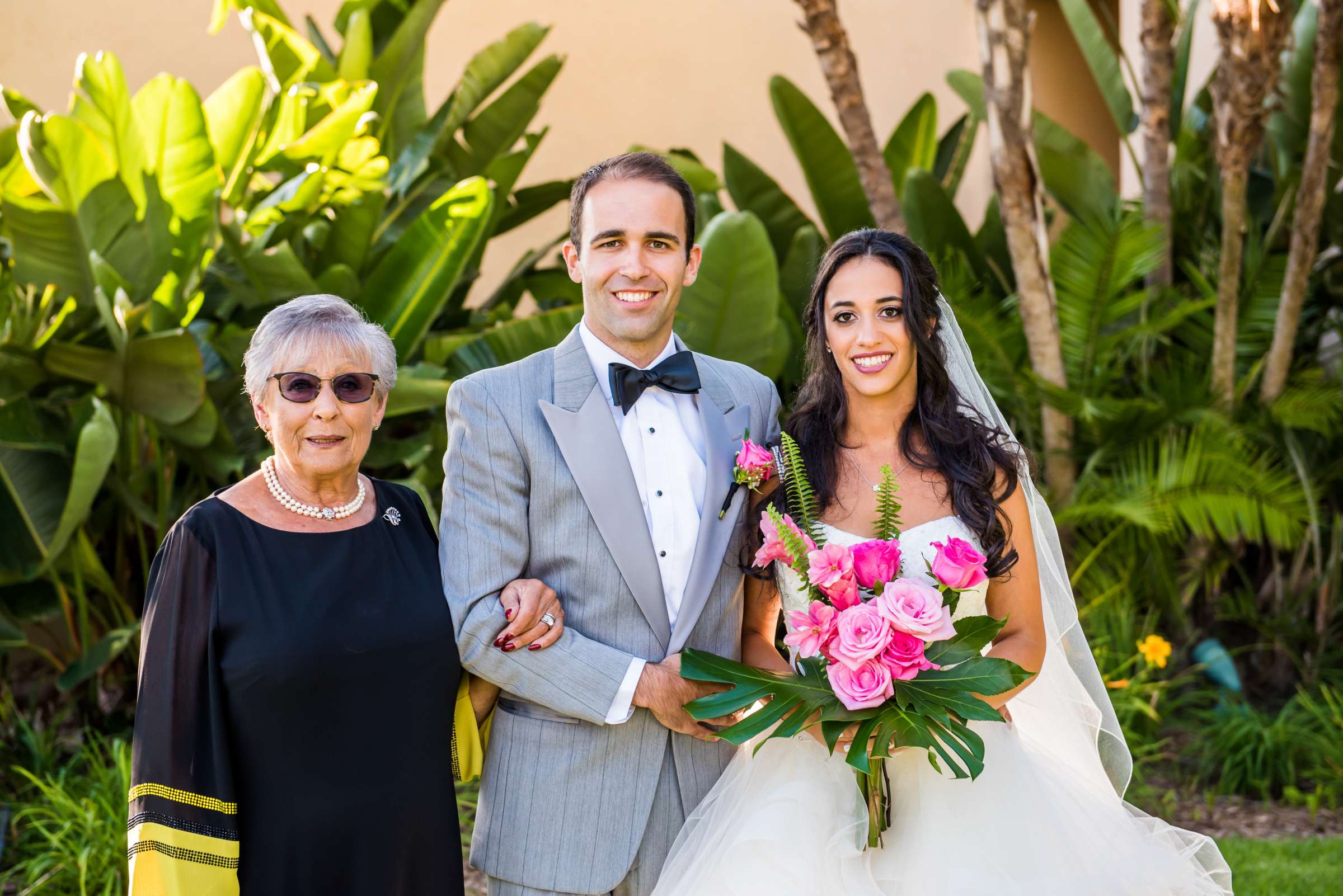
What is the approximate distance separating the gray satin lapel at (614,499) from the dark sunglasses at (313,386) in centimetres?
40

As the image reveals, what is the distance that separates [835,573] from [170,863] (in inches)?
53.3

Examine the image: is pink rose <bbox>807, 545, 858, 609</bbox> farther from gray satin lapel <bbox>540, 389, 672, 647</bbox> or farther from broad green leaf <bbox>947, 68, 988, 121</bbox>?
broad green leaf <bbox>947, 68, 988, 121</bbox>

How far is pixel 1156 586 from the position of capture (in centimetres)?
598

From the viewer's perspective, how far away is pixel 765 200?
6.69 meters

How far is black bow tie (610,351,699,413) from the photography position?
2535mm

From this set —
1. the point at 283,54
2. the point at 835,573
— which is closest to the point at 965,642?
the point at 835,573

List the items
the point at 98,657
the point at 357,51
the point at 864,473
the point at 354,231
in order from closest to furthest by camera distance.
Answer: the point at 864,473, the point at 98,657, the point at 354,231, the point at 357,51

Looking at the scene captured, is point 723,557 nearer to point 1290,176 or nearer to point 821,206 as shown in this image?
point 821,206

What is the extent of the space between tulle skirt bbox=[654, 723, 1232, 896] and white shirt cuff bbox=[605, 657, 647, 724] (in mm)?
299

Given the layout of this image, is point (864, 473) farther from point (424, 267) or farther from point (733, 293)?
point (424, 267)

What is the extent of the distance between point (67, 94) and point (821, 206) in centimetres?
448

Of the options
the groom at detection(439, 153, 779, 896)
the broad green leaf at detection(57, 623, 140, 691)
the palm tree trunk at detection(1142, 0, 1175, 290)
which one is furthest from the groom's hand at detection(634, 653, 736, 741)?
the palm tree trunk at detection(1142, 0, 1175, 290)

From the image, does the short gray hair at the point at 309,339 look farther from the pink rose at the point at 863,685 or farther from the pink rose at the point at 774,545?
the pink rose at the point at 863,685

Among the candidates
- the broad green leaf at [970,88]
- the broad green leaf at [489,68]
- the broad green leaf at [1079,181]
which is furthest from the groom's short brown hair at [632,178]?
the broad green leaf at [970,88]
